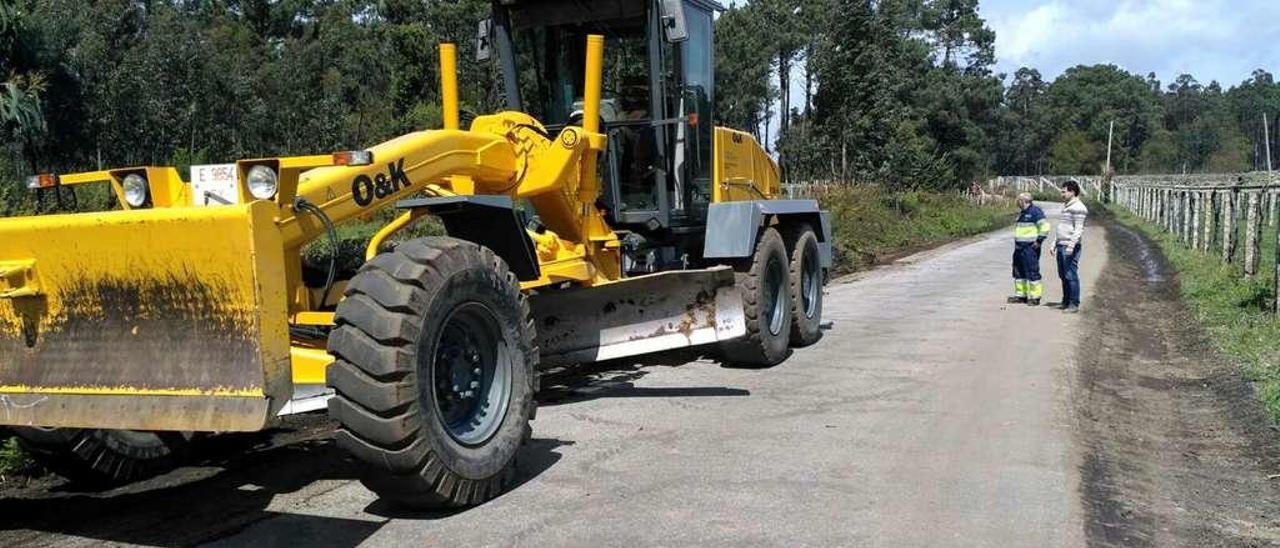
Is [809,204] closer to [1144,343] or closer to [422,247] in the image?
[1144,343]

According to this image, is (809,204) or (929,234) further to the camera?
(929,234)

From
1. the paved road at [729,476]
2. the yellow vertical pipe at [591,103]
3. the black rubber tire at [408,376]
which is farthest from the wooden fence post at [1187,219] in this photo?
the black rubber tire at [408,376]

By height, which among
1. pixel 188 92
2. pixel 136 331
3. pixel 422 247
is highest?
pixel 188 92

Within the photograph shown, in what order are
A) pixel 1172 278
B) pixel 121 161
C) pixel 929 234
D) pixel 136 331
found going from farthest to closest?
pixel 929 234 < pixel 121 161 < pixel 1172 278 < pixel 136 331

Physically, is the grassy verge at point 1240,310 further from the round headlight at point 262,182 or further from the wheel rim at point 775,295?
the round headlight at point 262,182

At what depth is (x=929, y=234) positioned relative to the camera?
109ft

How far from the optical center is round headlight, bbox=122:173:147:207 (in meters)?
5.06

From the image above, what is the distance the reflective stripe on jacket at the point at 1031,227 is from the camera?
13898 mm

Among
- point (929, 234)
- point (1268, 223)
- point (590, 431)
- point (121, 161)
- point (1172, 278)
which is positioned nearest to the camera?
point (590, 431)

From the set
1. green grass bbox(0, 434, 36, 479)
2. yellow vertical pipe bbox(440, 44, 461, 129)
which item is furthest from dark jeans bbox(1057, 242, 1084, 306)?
green grass bbox(0, 434, 36, 479)

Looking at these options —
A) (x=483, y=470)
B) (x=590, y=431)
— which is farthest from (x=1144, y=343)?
(x=483, y=470)

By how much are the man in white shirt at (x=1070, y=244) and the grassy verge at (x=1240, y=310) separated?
57.3 inches

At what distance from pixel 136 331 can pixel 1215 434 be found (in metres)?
6.56

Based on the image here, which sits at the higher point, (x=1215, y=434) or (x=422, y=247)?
(x=422, y=247)
